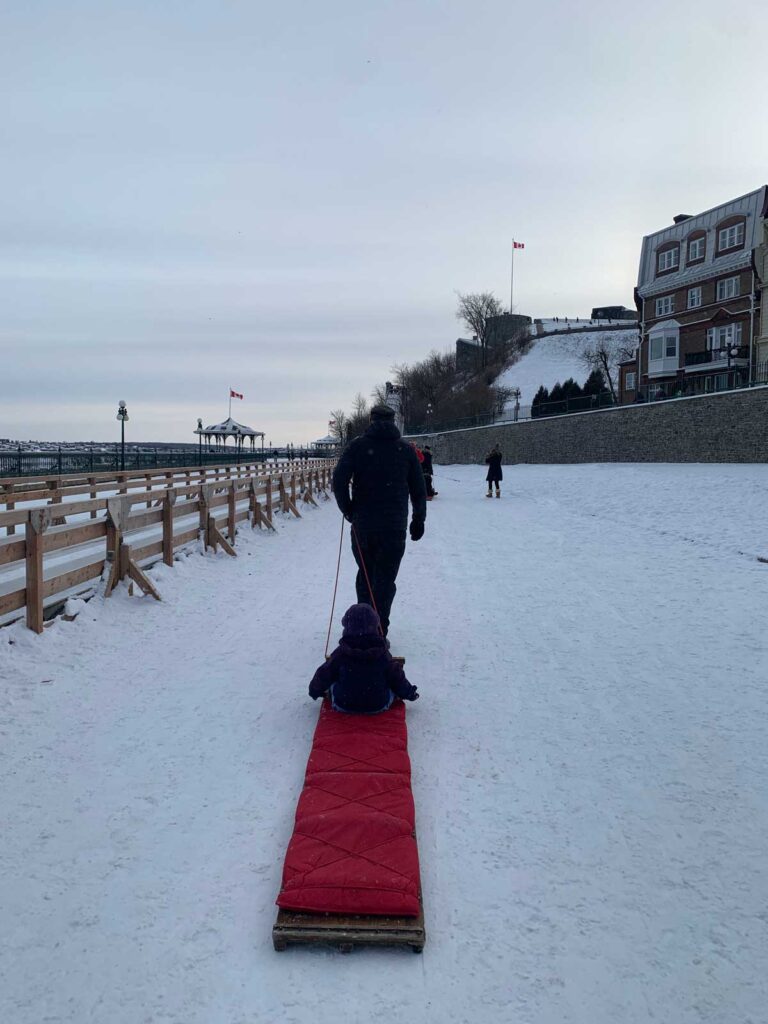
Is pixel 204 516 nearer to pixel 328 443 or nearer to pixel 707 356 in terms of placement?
pixel 707 356

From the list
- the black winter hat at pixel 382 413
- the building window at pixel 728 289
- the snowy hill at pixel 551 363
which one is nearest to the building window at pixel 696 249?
the building window at pixel 728 289

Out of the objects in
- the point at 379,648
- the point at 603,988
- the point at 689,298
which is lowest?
the point at 603,988

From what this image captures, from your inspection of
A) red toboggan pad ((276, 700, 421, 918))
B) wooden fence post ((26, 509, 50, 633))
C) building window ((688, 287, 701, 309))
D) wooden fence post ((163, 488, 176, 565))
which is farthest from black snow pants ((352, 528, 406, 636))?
building window ((688, 287, 701, 309))

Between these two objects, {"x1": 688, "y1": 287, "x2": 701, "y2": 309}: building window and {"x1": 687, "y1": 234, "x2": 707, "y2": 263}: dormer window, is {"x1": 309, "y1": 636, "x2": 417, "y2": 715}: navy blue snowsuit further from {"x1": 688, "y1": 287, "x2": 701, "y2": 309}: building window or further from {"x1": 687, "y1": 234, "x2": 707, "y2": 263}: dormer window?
{"x1": 687, "y1": 234, "x2": 707, "y2": 263}: dormer window

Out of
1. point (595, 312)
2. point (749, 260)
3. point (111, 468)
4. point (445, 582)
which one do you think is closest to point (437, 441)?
point (749, 260)

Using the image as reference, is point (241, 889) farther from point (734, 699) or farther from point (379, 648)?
point (734, 699)

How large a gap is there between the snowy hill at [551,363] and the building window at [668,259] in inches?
1532

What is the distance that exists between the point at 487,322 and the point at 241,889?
110 metres

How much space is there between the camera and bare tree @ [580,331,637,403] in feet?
287

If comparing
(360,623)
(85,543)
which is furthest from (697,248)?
(360,623)

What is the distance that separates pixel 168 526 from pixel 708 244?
4165 cm

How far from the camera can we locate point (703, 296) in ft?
138

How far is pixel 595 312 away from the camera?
124 m

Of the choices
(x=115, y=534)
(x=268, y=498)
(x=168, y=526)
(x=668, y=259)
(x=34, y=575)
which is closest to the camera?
(x=34, y=575)
